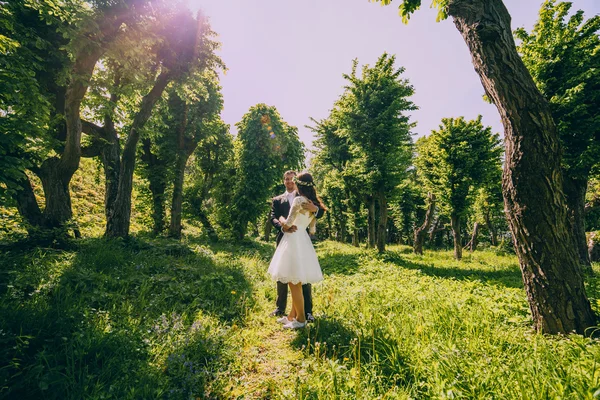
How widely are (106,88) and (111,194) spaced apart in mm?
4507

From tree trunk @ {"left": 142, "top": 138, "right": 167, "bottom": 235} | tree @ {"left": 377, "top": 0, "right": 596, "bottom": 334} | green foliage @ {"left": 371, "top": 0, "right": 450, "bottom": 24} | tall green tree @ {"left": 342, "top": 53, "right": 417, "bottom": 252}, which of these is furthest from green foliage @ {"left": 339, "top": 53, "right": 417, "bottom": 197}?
tree trunk @ {"left": 142, "top": 138, "right": 167, "bottom": 235}

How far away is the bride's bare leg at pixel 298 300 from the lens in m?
4.22

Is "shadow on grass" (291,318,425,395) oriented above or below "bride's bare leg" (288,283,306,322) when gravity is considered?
below

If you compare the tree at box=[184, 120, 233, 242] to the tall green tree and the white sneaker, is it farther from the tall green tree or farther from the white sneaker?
the white sneaker

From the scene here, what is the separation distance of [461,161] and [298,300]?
15187 mm

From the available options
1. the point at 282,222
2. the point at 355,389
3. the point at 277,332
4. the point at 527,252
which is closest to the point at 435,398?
the point at 355,389

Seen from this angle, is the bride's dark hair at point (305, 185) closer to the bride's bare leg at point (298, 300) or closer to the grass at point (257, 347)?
the bride's bare leg at point (298, 300)

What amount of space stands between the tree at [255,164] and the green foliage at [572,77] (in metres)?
14.6

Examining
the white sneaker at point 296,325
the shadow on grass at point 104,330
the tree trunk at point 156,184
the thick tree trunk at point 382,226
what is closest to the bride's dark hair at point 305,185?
the white sneaker at point 296,325

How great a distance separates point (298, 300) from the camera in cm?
424

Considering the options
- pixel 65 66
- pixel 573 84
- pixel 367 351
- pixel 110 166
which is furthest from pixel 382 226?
pixel 65 66

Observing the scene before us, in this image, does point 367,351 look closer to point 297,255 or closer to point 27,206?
point 297,255

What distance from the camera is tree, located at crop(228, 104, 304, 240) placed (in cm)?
1794

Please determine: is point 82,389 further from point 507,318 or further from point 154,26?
point 154,26
